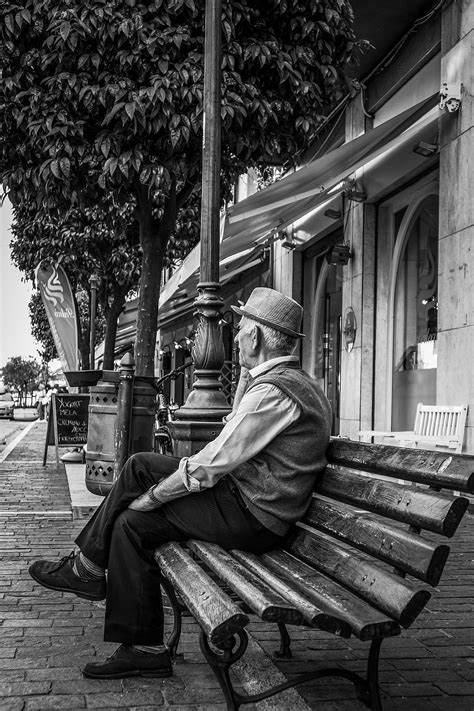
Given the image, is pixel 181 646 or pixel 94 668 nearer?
pixel 94 668

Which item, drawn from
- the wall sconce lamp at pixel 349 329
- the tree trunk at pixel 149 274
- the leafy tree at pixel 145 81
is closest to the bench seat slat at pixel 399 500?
the leafy tree at pixel 145 81

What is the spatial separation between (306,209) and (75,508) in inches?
221

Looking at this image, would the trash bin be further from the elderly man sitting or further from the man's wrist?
the man's wrist

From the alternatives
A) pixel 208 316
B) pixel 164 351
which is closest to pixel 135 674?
pixel 208 316

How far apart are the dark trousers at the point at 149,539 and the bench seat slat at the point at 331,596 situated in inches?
Answer: 6.7

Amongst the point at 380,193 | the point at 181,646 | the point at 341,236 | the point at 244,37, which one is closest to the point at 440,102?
the point at 244,37

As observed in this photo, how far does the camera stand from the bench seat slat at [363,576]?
232 centimetres

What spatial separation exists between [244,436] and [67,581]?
3.64 feet

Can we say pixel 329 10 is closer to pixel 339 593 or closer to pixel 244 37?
pixel 244 37

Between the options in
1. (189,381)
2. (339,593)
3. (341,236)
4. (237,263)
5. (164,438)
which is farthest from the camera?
(189,381)

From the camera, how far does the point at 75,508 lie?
710 cm

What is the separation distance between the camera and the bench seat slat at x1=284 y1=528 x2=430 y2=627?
7.63ft

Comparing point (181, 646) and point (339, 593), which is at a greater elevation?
point (339, 593)

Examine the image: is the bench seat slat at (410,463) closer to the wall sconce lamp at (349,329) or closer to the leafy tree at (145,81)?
the leafy tree at (145,81)
